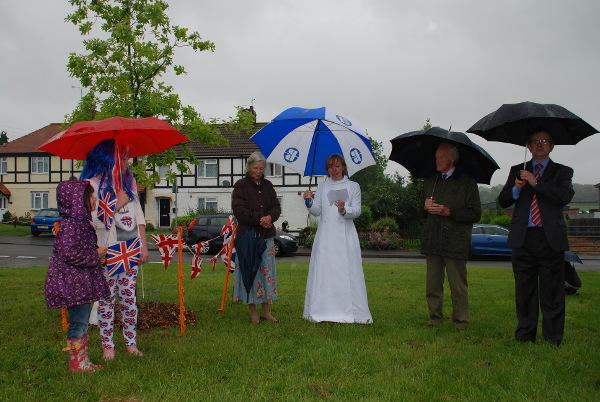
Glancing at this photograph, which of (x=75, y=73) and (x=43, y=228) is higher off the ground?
(x=75, y=73)

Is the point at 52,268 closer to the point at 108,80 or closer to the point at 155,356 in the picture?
the point at 155,356

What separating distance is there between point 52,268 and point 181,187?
36604mm

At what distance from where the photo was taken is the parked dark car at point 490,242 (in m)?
20.8

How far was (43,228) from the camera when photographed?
1180 inches

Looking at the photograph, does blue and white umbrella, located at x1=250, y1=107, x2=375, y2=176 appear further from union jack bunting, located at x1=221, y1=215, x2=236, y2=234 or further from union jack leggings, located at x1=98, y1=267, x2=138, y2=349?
union jack leggings, located at x1=98, y1=267, x2=138, y2=349

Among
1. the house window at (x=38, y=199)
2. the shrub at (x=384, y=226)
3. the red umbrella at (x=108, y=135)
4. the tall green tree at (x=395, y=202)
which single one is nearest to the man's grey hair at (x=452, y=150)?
the red umbrella at (x=108, y=135)

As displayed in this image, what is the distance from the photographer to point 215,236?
22.2 meters

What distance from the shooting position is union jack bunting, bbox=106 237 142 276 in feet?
15.0

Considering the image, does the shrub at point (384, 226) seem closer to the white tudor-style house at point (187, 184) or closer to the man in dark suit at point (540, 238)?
the white tudor-style house at point (187, 184)

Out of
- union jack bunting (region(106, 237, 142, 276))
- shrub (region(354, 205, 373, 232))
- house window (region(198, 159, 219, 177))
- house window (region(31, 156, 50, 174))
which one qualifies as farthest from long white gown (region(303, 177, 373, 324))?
house window (region(31, 156, 50, 174))

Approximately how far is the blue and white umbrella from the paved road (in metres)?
11.7

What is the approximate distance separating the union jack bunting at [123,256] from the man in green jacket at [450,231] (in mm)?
Result: 3366

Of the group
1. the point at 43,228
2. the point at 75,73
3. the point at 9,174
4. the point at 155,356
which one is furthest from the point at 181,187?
the point at 155,356

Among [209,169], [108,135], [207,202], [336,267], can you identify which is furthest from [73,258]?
[209,169]
